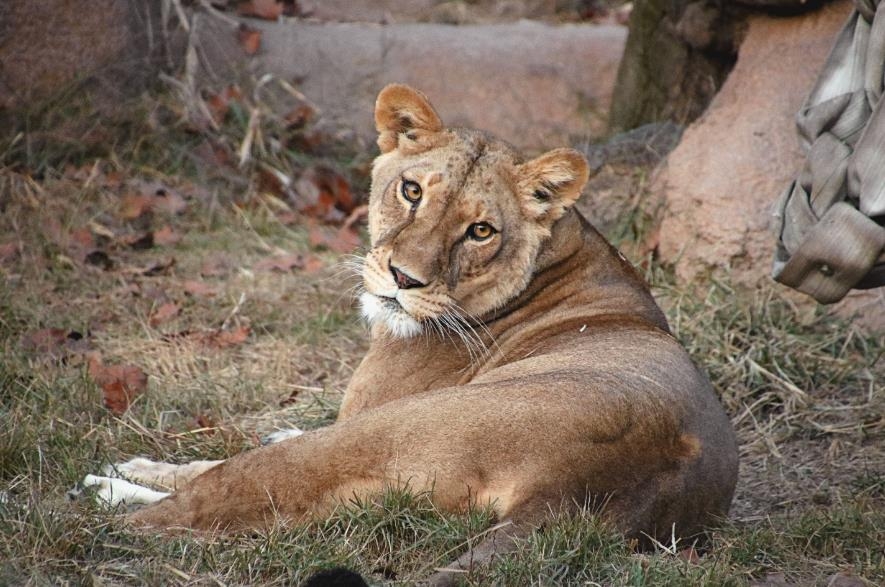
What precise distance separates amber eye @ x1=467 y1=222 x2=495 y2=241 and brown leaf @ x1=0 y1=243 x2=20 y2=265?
10.4ft

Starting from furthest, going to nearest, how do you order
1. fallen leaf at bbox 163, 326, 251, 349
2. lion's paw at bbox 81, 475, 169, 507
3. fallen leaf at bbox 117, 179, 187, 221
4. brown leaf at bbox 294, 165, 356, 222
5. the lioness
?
brown leaf at bbox 294, 165, 356, 222, fallen leaf at bbox 117, 179, 187, 221, fallen leaf at bbox 163, 326, 251, 349, lion's paw at bbox 81, 475, 169, 507, the lioness

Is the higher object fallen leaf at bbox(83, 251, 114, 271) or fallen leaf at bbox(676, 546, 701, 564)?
fallen leaf at bbox(676, 546, 701, 564)

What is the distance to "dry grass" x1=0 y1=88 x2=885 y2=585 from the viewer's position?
11.6 ft

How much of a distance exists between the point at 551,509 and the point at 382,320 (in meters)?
1.38

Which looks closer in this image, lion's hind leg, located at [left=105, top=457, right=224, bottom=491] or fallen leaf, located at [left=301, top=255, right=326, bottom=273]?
lion's hind leg, located at [left=105, top=457, right=224, bottom=491]

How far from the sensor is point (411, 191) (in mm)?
4777

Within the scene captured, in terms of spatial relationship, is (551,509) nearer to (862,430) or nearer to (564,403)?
(564,403)

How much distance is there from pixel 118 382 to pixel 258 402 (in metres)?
0.61

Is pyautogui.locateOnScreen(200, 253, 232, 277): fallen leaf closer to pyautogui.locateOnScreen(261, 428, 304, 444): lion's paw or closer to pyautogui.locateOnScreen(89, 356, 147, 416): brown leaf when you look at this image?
pyautogui.locateOnScreen(89, 356, 147, 416): brown leaf

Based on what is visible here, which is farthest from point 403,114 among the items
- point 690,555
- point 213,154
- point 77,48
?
point 77,48

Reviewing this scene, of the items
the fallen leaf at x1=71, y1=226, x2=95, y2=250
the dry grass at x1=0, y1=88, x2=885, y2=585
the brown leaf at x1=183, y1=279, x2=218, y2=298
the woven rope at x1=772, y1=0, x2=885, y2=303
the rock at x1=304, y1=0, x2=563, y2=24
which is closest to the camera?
the dry grass at x1=0, y1=88, x2=885, y2=585

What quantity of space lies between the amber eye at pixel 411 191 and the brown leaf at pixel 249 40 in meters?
4.43

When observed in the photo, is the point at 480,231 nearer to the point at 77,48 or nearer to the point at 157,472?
the point at 157,472

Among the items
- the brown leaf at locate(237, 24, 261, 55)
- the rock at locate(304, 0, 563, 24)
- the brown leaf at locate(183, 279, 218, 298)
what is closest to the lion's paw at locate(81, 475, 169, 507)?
the brown leaf at locate(183, 279, 218, 298)
